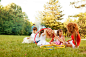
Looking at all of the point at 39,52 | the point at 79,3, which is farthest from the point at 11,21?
the point at 39,52

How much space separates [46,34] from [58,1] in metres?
25.2

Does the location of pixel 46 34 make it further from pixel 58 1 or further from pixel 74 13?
pixel 58 1

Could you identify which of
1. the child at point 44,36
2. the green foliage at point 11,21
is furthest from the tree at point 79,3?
the green foliage at point 11,21

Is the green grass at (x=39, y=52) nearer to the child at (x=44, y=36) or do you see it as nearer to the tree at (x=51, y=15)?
the child at (x=44, y=36)

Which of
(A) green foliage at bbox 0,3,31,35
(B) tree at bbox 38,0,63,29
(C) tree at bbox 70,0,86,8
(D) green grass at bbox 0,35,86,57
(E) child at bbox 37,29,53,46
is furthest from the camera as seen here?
(A) green foliage at bbox 0,3,31,35

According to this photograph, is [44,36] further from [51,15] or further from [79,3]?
[51,15]

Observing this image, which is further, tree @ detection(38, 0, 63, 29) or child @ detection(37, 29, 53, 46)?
tree @ detection(38, 0, 63, 29)

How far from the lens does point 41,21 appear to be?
28359mm

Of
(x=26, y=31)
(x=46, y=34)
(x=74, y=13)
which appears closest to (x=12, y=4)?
(x=26, y=31)

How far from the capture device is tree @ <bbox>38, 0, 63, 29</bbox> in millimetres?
26797

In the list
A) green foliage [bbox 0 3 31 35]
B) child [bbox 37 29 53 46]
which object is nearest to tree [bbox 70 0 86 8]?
child [bbox 37 29 53 46]

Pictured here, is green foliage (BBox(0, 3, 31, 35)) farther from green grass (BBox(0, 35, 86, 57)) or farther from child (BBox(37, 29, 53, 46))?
green grass (BBox(0, 35, 86, 57))

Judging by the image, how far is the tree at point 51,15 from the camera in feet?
87.9

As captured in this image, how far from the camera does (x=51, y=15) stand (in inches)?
1073
